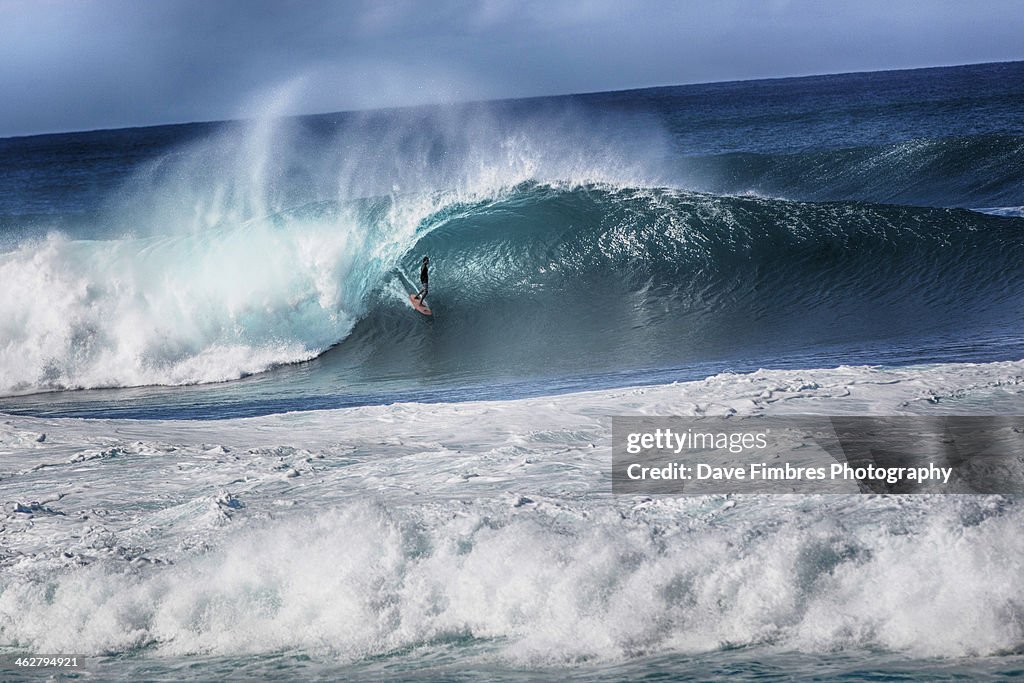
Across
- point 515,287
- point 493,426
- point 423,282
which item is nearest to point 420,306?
point 423,282

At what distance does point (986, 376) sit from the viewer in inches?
291

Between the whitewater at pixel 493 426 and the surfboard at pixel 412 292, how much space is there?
145mm

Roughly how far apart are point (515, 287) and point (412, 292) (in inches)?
56.9

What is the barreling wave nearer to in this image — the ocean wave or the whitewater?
the whitewater

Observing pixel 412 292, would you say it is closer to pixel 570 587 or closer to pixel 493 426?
pixel 493 426

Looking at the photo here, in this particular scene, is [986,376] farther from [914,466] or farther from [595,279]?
[595,279]

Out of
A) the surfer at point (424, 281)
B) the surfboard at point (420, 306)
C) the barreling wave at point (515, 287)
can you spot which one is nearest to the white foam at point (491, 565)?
the barreling wave at point (515, 287)

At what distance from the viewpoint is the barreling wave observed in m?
11.1

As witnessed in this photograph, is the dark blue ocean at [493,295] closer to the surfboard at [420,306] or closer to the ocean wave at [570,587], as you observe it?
the surfboard at [420,306]

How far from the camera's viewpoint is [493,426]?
699 cm

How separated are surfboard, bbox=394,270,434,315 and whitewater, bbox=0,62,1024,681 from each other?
0.48 ft

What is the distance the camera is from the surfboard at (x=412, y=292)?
43.0 feet

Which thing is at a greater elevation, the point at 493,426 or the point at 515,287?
the point at 515,287

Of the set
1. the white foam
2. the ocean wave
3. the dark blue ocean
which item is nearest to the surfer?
the dark blue ocean
